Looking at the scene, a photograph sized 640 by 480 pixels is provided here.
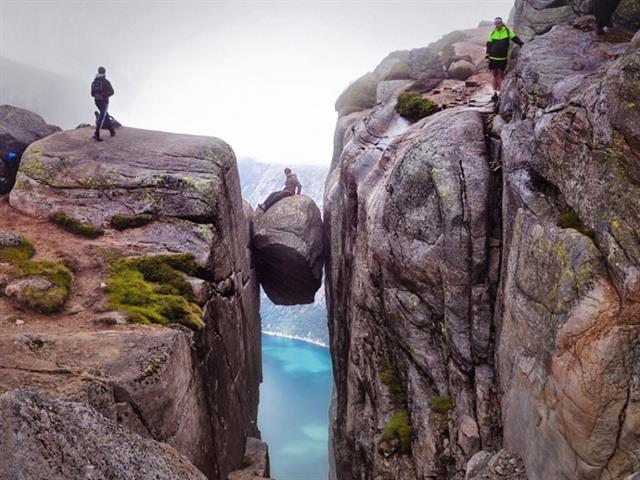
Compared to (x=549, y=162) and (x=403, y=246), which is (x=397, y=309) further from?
(x=549, y=162)

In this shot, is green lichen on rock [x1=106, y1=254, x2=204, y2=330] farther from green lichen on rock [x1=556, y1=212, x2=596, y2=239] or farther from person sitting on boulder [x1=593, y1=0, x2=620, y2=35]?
person sitting on boulder [x1=593, y1=0, x2=620, y2=35]

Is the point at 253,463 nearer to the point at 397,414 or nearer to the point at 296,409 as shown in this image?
the point at 397,414

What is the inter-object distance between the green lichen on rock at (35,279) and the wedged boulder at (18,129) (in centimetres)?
1061

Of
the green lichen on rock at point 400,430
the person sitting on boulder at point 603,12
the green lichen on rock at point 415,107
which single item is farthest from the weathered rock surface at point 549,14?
the green lichen on rock at point 400,430

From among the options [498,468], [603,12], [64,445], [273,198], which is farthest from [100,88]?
[498,468]

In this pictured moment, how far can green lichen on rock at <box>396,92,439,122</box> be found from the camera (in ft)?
74.1

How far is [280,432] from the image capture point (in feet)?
190

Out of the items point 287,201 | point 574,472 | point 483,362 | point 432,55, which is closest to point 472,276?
point 483,362

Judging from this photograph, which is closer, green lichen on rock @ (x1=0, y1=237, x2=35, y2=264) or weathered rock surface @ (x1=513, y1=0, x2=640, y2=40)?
green lichen on rock @ (x1=0, y1=237, x2=35, y2=264)

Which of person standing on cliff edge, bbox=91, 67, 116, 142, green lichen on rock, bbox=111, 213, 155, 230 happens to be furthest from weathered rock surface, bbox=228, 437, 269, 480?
person standing on cliff edge, bbox=91, 67, 116, 142

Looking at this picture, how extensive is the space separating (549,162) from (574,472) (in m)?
7.58

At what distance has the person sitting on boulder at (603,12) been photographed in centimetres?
1619

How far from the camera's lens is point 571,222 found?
37.4 feet

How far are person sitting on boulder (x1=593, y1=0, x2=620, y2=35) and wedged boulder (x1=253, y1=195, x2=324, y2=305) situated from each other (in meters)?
18.9
